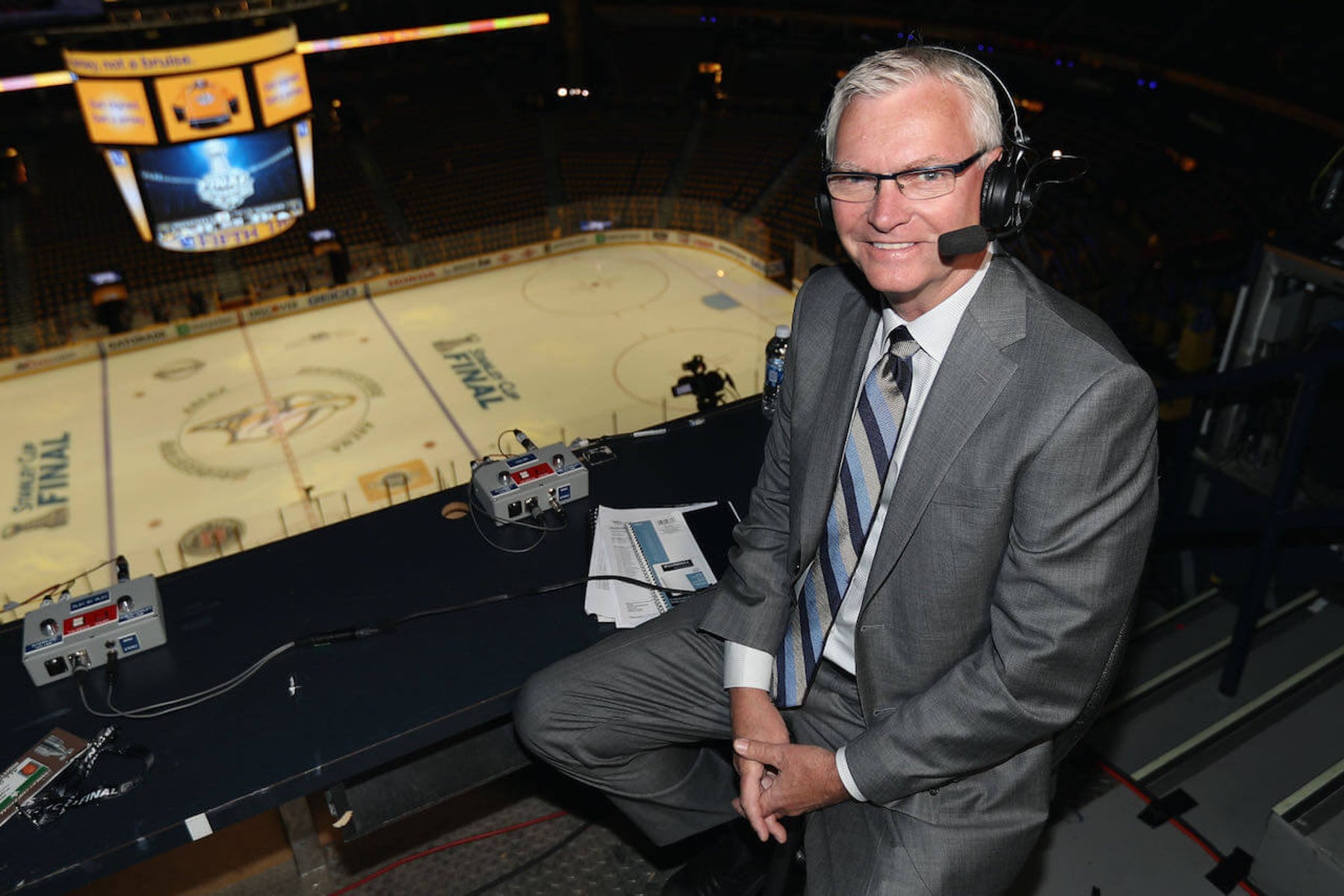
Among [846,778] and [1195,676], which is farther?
[1195,676]

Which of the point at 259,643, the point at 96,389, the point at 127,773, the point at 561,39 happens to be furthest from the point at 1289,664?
the point at 561,39

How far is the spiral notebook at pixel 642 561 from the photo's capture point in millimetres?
2879

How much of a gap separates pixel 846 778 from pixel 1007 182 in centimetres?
125

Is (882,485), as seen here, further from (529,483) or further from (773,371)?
(773,371)

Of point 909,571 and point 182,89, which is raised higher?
point 909,571

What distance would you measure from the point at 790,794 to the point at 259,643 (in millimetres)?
1743

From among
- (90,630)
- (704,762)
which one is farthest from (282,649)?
(704,762)

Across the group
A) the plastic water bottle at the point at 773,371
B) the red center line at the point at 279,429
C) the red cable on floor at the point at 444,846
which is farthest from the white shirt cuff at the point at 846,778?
the red center line at the point at 279,429

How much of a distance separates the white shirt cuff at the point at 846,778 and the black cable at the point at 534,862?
150 centimetres

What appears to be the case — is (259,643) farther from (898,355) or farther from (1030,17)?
(1030,17)

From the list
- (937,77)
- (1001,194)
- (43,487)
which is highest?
(937,77)

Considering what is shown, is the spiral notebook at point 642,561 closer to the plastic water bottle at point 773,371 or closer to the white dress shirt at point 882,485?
the white dress shirt at point 882,485

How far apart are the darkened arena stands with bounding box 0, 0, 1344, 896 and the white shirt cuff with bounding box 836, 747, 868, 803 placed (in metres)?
0.51

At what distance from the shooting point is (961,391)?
1811 millimetres
